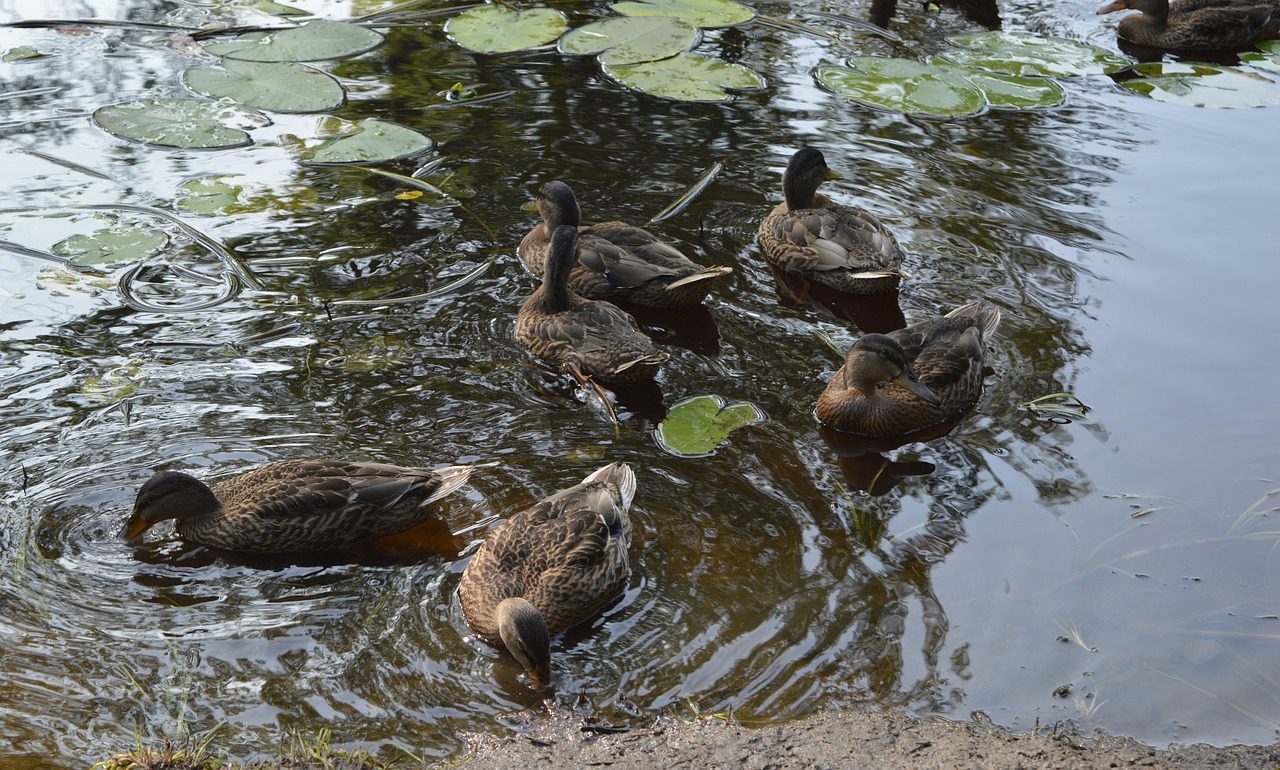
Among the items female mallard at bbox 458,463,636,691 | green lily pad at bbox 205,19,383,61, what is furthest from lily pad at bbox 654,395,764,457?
green lily pad at bbox 205,19,383,61

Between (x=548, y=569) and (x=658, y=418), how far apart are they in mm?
1572

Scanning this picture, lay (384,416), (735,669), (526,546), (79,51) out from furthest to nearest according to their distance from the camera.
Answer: (79,51)
(384,416)
(526,546)
(735,669)

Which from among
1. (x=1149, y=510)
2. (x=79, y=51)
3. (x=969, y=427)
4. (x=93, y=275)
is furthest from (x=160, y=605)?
(x=79, y=51)

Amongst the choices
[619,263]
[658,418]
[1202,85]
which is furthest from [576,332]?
[1202,85]

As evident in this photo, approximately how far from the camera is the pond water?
14.1 ft

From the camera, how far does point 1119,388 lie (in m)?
6.24

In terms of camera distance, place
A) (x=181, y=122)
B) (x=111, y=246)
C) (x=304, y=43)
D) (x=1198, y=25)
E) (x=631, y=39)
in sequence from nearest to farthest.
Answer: (x=111, y=246), (x=181, y=122), (x=304, y=43), (x=631, y=39), (x=1198, y=25)

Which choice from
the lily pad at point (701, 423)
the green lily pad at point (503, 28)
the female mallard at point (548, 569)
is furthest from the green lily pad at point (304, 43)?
the female mallard at point (548, 569)

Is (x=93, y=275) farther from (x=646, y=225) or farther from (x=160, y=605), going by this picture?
(x=646, y=225)

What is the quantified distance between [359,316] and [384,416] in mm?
1039

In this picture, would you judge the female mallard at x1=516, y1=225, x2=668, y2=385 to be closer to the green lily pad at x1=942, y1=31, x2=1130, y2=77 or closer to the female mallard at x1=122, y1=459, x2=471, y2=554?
the female mallard at x1=122, y1=459, x2=471, y2=554

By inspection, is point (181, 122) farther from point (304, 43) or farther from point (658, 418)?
point (658, 418)

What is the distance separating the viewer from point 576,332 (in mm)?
6367

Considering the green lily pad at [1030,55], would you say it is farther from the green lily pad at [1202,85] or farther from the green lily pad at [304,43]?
the green lily pad at [304,43]
